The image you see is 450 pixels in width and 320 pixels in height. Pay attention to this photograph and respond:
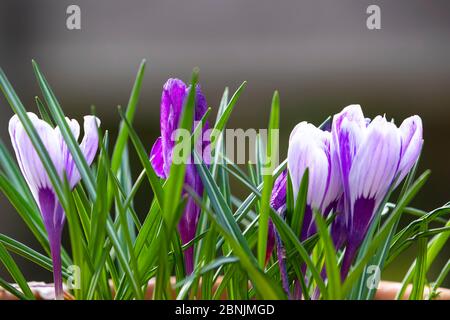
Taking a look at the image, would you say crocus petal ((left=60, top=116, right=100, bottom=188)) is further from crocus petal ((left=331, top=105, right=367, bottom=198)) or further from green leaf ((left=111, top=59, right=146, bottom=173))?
crocus petal ((left=331, top=105, right=367, bottom=198))

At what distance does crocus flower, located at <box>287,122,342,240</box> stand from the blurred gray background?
1.02m

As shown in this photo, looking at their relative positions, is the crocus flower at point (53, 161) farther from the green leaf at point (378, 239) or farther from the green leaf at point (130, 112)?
the green leaf at point (378, 239)

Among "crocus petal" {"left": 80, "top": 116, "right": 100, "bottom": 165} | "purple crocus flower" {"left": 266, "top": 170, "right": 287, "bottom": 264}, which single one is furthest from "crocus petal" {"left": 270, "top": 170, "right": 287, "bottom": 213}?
"crocus petal" {"left": 80, "top": 116, "right": 100, "bottom": 165}

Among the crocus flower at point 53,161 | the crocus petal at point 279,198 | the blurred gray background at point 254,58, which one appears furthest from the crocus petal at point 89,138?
the blurred gray background at point 254,58

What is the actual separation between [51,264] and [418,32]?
145 centimetres

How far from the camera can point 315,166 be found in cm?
32

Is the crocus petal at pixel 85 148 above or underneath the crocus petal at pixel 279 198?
above

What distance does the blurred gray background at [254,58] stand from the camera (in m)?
1.50

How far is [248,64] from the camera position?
176 cm

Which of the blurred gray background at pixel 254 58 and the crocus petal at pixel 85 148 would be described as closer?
the crocus petal at pixel 85 148

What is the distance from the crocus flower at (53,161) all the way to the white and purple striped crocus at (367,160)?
13 centimetres

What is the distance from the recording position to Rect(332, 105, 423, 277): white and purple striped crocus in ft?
1.01

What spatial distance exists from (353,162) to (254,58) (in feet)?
4.66

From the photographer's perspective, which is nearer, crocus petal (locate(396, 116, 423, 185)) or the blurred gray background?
crocus petal (locate(396, 116, 423, 185))
